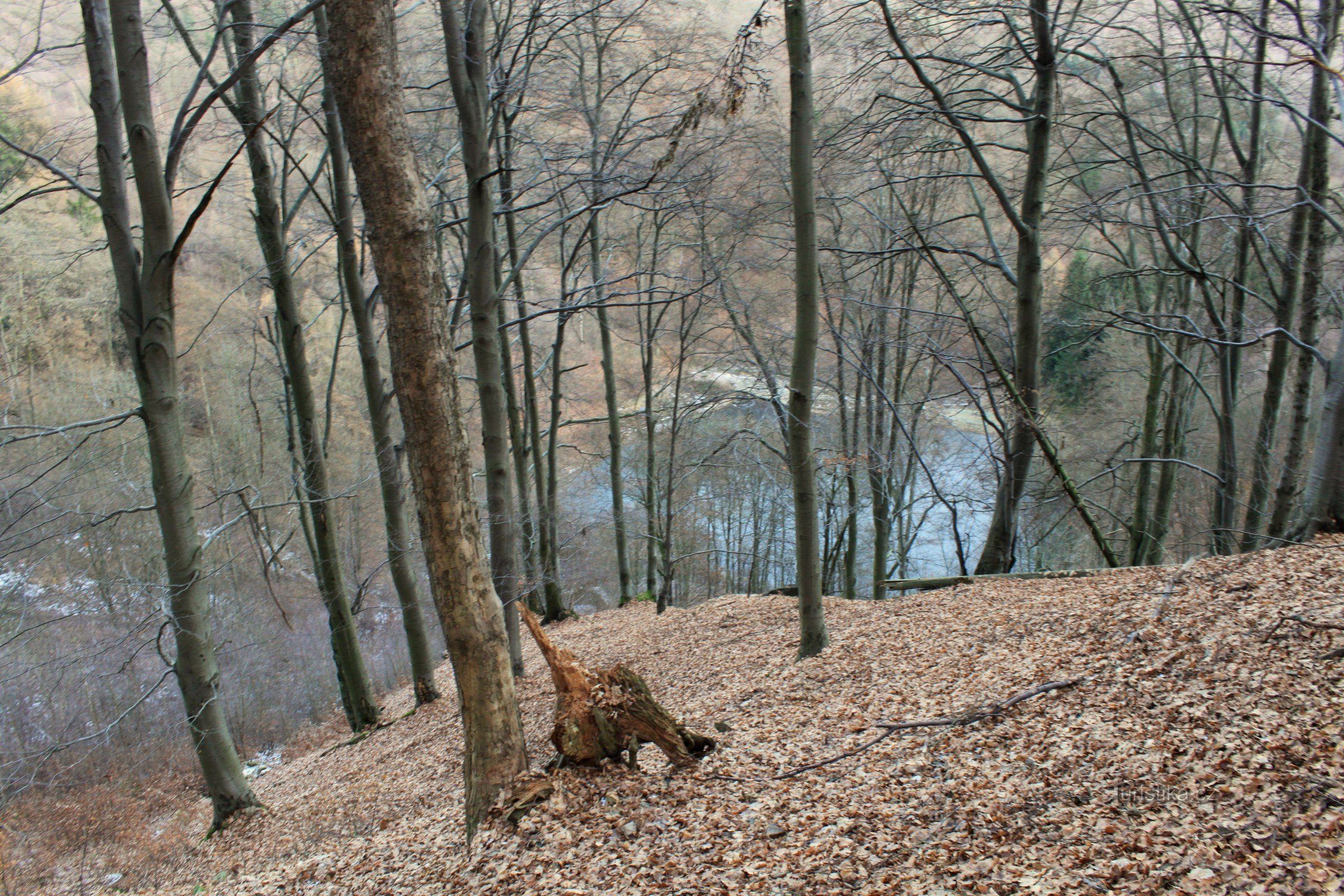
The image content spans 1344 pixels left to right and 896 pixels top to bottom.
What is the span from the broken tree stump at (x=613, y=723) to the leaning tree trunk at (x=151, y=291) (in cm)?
347

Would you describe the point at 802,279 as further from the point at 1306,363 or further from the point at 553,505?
the point at 553,505

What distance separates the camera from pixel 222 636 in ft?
53.9

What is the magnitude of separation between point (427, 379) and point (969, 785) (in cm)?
329

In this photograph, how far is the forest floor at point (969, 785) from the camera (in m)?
2.57

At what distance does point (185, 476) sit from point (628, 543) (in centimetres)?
1938

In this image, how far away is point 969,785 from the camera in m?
3.31

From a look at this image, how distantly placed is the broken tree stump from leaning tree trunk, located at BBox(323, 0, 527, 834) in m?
→ 0.32

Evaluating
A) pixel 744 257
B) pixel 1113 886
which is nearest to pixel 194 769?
pixel 744 257

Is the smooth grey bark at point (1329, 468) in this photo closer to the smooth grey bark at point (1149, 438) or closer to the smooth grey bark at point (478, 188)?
the smooth grey bark at point (1149, 438)

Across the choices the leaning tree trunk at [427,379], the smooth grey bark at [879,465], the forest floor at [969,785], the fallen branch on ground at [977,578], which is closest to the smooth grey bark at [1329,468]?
the forest floor at [969,785]

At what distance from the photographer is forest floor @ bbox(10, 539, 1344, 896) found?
257 cm

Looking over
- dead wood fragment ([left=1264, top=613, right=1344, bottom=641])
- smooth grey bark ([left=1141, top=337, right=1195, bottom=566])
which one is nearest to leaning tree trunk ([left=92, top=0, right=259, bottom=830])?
dead wood fragment ([left=1264, top=613, right=1344, bottom=641])

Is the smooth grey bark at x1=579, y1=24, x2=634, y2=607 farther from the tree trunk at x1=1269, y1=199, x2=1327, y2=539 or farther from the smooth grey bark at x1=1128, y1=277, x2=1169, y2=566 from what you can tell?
the smooth grey bark at x1=1128, y1=277, x2=1169, y2=566

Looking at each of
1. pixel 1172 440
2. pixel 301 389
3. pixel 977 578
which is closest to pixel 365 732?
pixel 301 389
